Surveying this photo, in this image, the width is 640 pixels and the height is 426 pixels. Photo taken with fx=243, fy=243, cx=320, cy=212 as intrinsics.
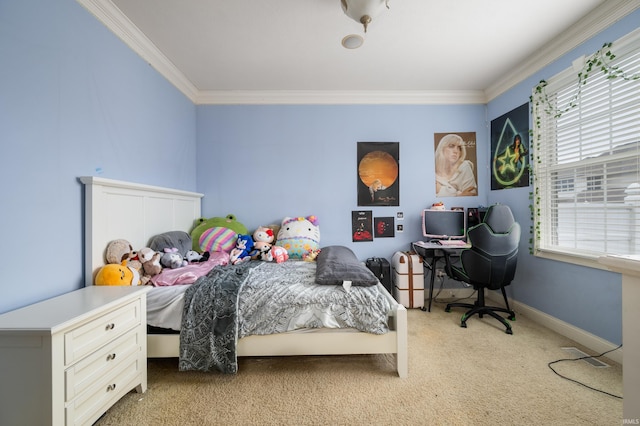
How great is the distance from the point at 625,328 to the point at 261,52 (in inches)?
116

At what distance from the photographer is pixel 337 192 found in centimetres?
321

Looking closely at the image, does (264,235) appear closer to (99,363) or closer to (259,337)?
(259,337)

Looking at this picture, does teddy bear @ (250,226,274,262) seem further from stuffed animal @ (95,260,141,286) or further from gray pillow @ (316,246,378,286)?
stuffed animal @ (95,260,141,286)

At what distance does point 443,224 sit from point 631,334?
230 cm

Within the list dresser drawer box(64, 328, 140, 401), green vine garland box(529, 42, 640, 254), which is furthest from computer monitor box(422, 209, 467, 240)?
dresser drawer box(64, 328, 140, 401)

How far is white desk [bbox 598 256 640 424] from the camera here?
777 mm

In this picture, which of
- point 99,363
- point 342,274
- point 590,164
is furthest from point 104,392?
point 590,164

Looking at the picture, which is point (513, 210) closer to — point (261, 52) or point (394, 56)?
point (394, 56)

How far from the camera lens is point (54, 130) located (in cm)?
146

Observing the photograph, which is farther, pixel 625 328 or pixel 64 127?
pixel 64 127

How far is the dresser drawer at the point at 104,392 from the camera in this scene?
1097 mm

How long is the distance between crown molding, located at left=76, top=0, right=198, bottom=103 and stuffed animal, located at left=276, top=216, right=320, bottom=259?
199 centimetres

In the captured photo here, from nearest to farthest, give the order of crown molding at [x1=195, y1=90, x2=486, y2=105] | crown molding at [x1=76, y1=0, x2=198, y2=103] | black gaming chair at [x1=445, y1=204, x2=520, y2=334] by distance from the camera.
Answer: crown molding at [x1=76, y1=0, x2=198, y2=103] < black gaming chair at [x1=445, y1=204, x2=520, y2=334] < crown molding at [x1=195, y1=90, x2=486, y2=105]

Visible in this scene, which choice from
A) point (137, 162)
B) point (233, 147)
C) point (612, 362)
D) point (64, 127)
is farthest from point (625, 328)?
point (233, 147)
